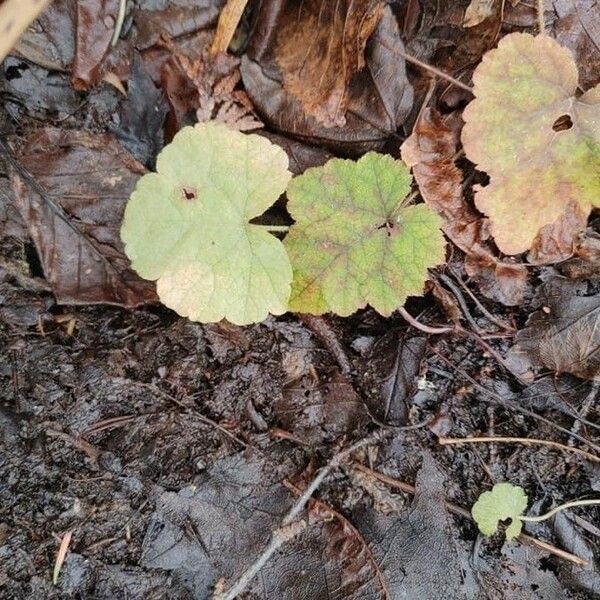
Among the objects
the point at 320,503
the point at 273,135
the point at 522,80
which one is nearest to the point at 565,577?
the point at 320,503

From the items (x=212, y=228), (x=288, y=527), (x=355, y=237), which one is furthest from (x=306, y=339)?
(x=288, y=527)

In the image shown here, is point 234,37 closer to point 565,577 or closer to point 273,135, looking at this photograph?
point 273,135

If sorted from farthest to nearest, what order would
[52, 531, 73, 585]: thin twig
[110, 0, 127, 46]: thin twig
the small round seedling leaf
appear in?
[110, 0, 127, 46]: thin twig → the small round seedling leaf → [52, 531, 73, 585]: thin twig

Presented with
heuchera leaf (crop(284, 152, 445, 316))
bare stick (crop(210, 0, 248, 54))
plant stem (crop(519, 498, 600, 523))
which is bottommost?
plant stem (crop(519, 498, 600, 523))

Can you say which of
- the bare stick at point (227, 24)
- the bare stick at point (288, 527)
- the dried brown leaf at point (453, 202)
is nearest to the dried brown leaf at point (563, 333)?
the dried brown leaf at point (453, 202)

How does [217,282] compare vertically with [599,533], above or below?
above

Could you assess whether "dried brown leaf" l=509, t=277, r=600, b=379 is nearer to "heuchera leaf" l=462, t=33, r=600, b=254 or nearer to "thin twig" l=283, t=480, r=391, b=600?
"heuchera leaf" l=462, t=33, r=600, b=254

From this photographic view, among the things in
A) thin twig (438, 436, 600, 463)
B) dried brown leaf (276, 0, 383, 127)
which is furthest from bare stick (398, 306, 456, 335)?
dried brown leaf (276, 0, 383, 127)
